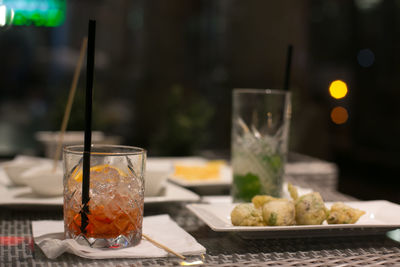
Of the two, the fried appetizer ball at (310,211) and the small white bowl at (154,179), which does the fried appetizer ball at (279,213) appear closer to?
the fried appetizer ball at (310,211)

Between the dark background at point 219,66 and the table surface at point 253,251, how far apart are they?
391cm

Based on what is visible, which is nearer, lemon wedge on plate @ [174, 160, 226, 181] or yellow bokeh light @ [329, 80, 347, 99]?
lemon wedge on plate @ [174, 160, 226, 181]

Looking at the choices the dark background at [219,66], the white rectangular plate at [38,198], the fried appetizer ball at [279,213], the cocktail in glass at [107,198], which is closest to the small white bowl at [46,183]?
the white rectangular plate at [38,198]

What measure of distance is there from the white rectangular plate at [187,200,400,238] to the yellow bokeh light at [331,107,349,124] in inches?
181

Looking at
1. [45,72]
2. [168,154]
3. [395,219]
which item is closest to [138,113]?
[45,72]

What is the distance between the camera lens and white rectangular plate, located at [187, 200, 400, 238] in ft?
3.10

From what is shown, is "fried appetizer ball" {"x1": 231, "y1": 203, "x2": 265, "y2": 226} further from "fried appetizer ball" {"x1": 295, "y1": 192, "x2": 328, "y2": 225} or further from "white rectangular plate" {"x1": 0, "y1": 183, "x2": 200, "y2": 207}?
"white rectangular plate" {"x1": 0, "y1": 183, "x2": 200, "y2": 207}

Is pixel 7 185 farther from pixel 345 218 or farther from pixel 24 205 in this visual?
pixel 345 218

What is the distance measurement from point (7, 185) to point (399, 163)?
476 cm

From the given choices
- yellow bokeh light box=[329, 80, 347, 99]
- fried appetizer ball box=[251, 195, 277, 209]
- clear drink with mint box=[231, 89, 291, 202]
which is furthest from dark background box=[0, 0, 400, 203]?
fried appetizer ball box=[251, 195, 277, 209]

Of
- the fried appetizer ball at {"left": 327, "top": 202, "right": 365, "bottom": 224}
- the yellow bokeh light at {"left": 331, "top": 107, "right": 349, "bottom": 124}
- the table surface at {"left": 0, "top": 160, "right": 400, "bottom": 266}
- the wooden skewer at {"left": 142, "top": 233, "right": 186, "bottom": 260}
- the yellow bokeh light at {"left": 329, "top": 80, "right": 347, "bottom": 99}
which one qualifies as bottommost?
the table surface at {"left": 0, "top": 160, "right": 400, "bottom": 266}

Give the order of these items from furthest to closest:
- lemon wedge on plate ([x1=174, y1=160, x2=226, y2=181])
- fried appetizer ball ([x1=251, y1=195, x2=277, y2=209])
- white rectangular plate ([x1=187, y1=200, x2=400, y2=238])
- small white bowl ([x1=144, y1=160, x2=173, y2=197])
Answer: lemon wedge on plate ([x1=174, y1=160, x2=226, y2=181]) < small white bowl ([x1=144, y1=160, x2=173, y2=197]) < fried appetizer ball ([x1=251, y1=195, x2=277, y2=209]) < white rectangular plate ([x1=187, y1=200, x2=400, y2=238])

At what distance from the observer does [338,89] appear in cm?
575

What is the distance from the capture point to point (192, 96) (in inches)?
219
